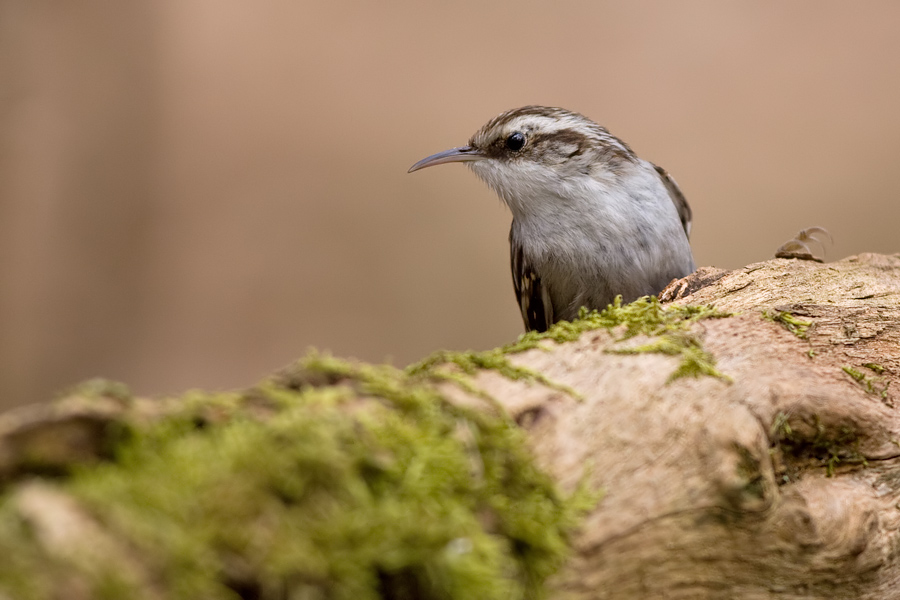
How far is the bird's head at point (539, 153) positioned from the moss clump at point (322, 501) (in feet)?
7.23

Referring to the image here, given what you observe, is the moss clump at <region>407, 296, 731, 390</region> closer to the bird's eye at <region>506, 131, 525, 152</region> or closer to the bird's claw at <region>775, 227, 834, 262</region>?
the bird's claw at <region>775, 227, 834, 262</region>

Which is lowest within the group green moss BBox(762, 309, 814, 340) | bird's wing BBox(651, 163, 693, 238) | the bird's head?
green moss BBox(762, 309, 814, 340)

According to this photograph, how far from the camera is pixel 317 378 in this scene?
1.37m

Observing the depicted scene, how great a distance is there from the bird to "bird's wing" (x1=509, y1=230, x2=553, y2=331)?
1 cm

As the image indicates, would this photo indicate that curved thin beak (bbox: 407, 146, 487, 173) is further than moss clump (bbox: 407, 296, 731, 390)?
Yes

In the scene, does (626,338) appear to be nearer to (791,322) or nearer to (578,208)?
(791,322)

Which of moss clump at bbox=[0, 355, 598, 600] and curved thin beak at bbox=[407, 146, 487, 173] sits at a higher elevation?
curved thin beak at bbox=[407, 146, 487, 173]

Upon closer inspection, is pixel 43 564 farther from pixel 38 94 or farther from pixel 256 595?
pixel 38 94

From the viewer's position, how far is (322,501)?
3.58 ft

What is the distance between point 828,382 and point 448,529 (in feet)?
4.14

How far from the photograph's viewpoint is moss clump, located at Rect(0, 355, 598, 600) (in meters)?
0.99

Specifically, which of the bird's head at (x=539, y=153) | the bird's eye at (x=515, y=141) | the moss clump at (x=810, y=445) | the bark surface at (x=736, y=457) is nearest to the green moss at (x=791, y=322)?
the bark surface at (x=736, y=457)

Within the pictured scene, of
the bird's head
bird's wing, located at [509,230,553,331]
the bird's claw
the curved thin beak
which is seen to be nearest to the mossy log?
the bird's claw

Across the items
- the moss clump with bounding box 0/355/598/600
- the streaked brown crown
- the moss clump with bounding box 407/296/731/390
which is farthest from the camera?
the streaked brown crown
